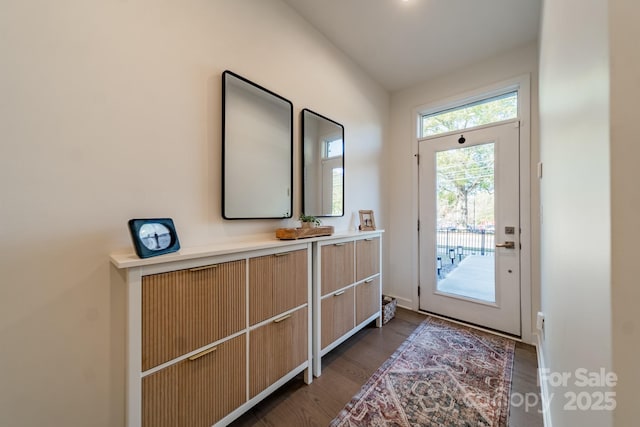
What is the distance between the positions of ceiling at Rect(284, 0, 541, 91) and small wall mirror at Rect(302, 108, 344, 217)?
83cm

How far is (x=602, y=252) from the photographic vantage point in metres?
0.52

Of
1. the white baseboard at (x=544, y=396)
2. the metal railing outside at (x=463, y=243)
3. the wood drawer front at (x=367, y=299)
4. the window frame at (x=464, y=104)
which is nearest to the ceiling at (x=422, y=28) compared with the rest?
the window frame at (x=464, y=104)

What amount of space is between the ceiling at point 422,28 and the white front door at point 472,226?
2.61 feet

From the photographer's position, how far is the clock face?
1105mm

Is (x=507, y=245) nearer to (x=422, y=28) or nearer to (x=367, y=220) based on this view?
(x=367, y=220)

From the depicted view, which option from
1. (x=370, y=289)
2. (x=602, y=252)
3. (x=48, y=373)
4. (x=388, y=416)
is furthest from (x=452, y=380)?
(x=48, y=373)

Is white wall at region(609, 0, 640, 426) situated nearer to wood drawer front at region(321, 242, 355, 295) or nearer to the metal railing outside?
wood drawer front at region(321, 242, 355, 295)

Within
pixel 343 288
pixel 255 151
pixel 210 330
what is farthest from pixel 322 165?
pixel 210 330

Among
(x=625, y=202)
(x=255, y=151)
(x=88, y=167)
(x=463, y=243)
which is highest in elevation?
(x=255, y=151)

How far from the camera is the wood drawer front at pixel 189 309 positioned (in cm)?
104

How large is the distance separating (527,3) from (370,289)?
272 centimetres

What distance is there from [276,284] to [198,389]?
62cm

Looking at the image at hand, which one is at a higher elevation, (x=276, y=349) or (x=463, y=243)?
(x=463, y=243)

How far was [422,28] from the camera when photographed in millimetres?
2201
